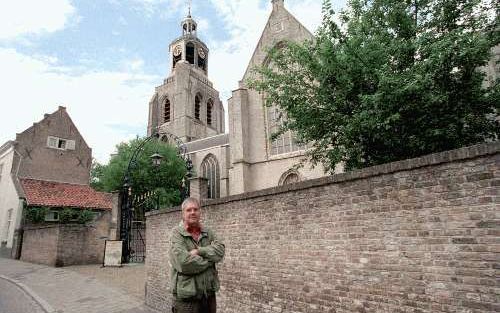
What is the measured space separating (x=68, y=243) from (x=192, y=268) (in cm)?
1614

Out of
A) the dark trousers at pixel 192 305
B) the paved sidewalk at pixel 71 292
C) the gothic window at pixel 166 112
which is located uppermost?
the gothic window at pixel 166 112

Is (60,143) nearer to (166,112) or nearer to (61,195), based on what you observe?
(61,195)

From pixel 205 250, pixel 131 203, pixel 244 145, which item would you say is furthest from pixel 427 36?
pixel 244 145

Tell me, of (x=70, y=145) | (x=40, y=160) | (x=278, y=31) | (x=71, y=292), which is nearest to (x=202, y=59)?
(x=278, y=31)

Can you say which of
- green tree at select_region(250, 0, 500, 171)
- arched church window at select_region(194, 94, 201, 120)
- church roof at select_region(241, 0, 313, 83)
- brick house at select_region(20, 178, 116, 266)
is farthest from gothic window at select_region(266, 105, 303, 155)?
arched church window at select_region(194, 94, 201, 120)

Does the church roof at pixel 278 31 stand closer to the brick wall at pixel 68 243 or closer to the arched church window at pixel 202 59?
the brick wall at pixel 68 243

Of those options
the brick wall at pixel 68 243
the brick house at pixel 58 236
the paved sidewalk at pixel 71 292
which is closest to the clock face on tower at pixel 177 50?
the brick house at pixel 58 236

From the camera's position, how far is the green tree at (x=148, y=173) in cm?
2930

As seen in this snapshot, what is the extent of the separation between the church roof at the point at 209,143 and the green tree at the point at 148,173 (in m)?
6.20

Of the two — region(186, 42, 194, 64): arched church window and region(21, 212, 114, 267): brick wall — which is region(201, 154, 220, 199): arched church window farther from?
region(186, 42, 194, 64): arched church window

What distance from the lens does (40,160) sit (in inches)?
980

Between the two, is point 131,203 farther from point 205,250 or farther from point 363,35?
point 205,250

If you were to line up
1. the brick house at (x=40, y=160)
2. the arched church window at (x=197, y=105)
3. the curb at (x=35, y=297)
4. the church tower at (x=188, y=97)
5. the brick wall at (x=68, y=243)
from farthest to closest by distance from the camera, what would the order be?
1. the arched church window at (x=197, y=105)
2. the church tower at (x=188, y=97)
3. the brick house at (x=40, y=160)
4. the brick wall at (x=68, y=243)
5. the curb at (x=35, y=297)

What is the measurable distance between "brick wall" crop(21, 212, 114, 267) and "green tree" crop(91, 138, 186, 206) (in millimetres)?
9856
